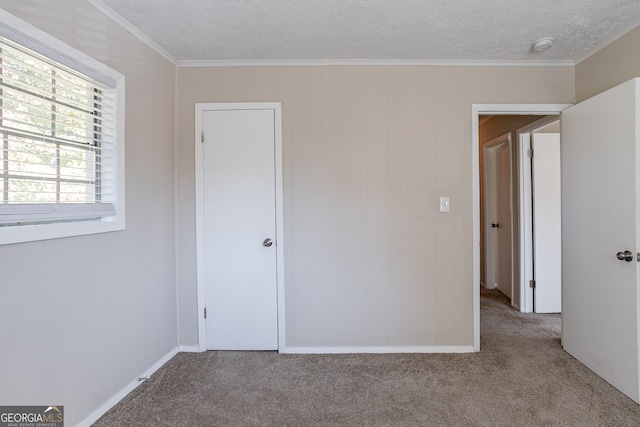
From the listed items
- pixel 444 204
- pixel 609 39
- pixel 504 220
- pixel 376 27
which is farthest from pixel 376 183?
pixel 504 220

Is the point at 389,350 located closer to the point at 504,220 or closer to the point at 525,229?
the point at 525,229

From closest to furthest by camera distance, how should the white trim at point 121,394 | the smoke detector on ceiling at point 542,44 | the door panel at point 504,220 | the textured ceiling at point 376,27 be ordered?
the white trim at point 121,394 → the textured ceiling at point 376,27 → the smoke detector on ceiling at point 542,44 → the door panel at point 504,220

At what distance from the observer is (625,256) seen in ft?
6.48

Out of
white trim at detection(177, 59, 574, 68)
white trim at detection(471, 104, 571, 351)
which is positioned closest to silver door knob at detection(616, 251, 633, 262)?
white trim at detection(471, 104, 571, 351)

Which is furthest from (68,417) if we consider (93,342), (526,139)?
(526,139)

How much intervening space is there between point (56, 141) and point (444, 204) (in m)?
2.67

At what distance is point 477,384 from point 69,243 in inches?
106

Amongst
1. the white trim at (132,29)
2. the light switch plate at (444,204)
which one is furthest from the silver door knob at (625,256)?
the white trim at (132,29)

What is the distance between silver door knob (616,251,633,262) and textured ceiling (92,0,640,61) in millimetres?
1550

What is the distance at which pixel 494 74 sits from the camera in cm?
262

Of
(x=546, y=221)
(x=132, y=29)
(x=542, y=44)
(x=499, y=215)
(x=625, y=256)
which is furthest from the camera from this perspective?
(x=499, y=215)

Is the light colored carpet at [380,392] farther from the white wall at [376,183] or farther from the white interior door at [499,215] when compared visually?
the white interior door at [499,215]

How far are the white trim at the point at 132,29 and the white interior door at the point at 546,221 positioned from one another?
388cm

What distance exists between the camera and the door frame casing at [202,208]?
2.60 meters
